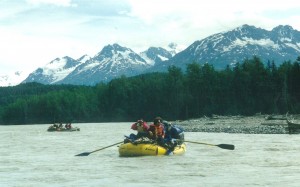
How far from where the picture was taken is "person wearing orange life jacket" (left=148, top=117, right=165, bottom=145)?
38116 millimetres

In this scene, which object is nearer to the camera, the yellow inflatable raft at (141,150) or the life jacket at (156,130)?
the yellow inflatable raft at (141,150)

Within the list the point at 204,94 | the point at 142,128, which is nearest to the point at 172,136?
the point at 142,128

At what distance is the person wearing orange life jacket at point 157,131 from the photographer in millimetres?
38116

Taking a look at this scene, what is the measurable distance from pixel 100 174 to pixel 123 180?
284cm

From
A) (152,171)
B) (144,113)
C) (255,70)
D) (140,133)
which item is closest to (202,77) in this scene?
(255,70)

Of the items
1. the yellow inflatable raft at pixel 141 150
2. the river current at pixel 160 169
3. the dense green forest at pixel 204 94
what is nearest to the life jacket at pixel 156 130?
the yellow inflatable raft at pixel 141 150

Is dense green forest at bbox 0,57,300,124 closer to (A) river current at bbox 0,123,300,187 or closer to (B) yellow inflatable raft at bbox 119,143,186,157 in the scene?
(A) river current at bbox 0,123,300,187

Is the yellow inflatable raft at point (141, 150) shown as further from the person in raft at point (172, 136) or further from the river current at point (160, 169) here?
the person in raft at point (172, 136)

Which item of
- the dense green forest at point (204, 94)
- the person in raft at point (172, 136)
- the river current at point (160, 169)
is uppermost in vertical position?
the dense green forest at point (204, 94)

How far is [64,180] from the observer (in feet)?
87.3

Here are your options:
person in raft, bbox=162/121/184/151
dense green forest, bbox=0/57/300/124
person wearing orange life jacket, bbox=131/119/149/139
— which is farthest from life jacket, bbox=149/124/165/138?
dense green forest, bbox=0/57/300/124

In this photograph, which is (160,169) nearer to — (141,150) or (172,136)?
(141,150)

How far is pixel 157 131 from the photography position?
38156 mm

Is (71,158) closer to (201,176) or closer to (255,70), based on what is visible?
(201,176)
